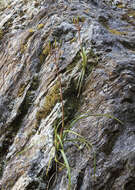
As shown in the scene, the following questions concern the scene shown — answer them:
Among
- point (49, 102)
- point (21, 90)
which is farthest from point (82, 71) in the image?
point (21, 90)

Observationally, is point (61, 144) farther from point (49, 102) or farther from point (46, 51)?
point (46, 51)

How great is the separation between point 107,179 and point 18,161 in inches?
50.2

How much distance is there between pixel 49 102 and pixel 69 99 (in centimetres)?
34

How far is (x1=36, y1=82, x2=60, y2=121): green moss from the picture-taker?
116 inches

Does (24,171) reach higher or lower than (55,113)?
lower

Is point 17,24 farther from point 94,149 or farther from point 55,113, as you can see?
point 94,149

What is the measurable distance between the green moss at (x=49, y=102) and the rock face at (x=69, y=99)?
0.02m

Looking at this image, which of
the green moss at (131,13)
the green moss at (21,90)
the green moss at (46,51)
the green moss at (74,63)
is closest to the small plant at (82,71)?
the green moss at (74,63)

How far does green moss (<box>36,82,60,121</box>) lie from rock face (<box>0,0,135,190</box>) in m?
0.02

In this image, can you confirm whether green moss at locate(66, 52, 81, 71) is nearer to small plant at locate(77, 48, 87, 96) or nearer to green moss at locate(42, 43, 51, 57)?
small plant at locate(77, 48, 87, 96)

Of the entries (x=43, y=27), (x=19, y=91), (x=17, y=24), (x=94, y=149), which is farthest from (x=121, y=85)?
(x=17, y=24)

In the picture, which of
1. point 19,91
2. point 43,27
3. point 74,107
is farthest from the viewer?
point 43,27

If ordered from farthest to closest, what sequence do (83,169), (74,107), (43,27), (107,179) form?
(43,27)
(74,107)
(83,169)
(107,179)

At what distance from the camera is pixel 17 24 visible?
5219mm
